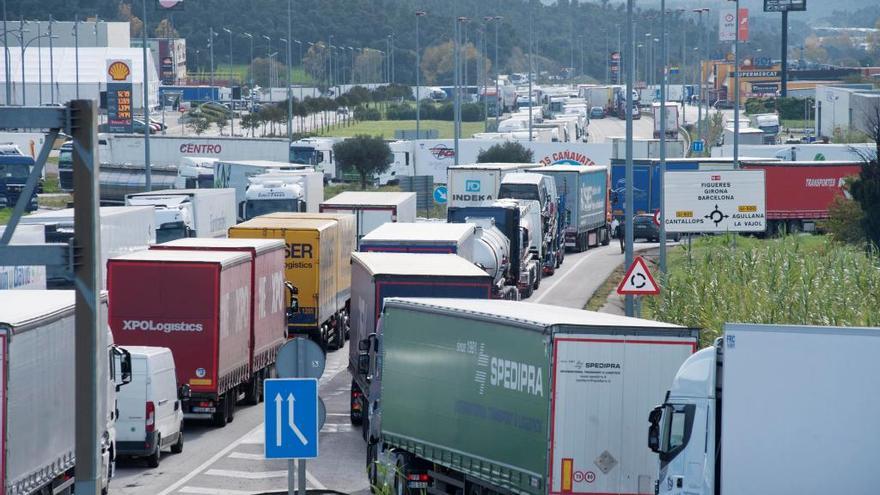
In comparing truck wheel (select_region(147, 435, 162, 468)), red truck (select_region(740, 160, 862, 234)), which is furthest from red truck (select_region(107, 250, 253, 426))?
red truck (select_region(740, 160, 862, 234))

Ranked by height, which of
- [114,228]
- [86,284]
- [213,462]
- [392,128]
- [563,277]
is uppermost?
[392,128]

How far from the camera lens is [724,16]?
5886 inches

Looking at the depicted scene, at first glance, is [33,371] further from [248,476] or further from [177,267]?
[177,267]

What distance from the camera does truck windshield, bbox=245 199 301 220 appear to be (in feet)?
148

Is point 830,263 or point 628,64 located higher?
point 628,64

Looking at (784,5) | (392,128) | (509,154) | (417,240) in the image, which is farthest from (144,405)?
(784,5)

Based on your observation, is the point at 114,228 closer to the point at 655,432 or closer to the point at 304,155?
the point at 655,432

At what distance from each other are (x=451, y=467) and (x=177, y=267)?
354 inches

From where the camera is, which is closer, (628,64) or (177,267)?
(177,267)

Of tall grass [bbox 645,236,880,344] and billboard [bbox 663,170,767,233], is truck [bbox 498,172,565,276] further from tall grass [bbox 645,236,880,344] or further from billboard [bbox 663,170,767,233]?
tall grass [bbox 645,236,880,344]

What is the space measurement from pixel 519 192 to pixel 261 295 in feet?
69.9

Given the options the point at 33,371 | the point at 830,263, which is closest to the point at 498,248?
the point at 830,263

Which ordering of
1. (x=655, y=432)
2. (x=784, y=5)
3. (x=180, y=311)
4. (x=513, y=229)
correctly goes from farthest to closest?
(x=784, y=5)
(x=513, y=229)
(x=180, y=311)
(x=655, y=432)

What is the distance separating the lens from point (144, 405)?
70.5ft
